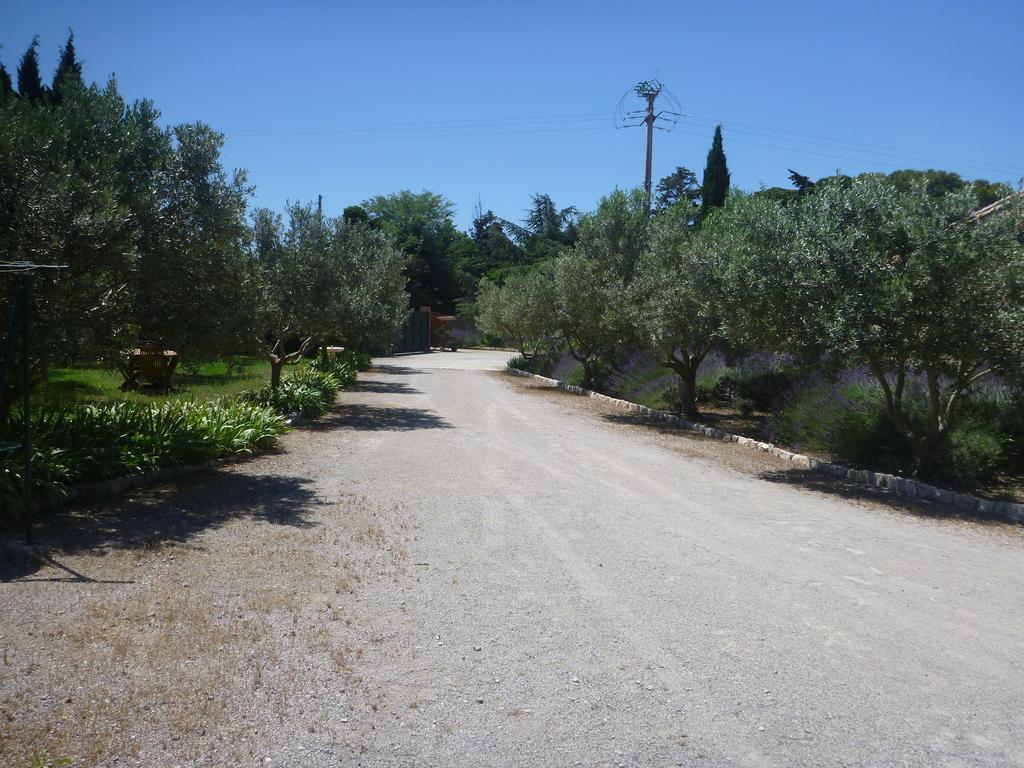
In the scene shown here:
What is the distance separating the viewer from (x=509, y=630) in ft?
16.3

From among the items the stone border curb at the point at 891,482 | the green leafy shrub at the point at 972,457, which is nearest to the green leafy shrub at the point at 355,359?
the stone border curb at the point at 891,482

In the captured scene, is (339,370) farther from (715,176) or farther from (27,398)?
(715,176)

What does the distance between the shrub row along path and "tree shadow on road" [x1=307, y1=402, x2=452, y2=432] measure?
5.22 metres

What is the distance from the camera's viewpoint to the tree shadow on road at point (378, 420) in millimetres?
14688

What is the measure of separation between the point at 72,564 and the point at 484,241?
6854 cm

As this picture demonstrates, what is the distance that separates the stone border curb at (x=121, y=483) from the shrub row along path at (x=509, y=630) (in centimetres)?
29

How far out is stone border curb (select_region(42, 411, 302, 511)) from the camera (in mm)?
7649

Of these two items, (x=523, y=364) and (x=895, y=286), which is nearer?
(x=895, y=286)

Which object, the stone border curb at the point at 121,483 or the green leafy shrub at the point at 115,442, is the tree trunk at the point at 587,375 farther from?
the stone border curb at the point at 121,483

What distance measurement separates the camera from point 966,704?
13.7 ft

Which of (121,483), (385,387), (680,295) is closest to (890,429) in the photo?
(680,295)

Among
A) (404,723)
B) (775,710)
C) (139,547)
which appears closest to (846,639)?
(775,710)

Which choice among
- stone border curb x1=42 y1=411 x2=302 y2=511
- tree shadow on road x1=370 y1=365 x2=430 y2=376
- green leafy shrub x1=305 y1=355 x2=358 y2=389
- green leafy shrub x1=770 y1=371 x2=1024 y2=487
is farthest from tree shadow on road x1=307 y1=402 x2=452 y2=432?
tree shadow on road x1=370 y1=365 x2=430 y2=376

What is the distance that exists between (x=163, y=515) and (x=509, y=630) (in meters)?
4.35
